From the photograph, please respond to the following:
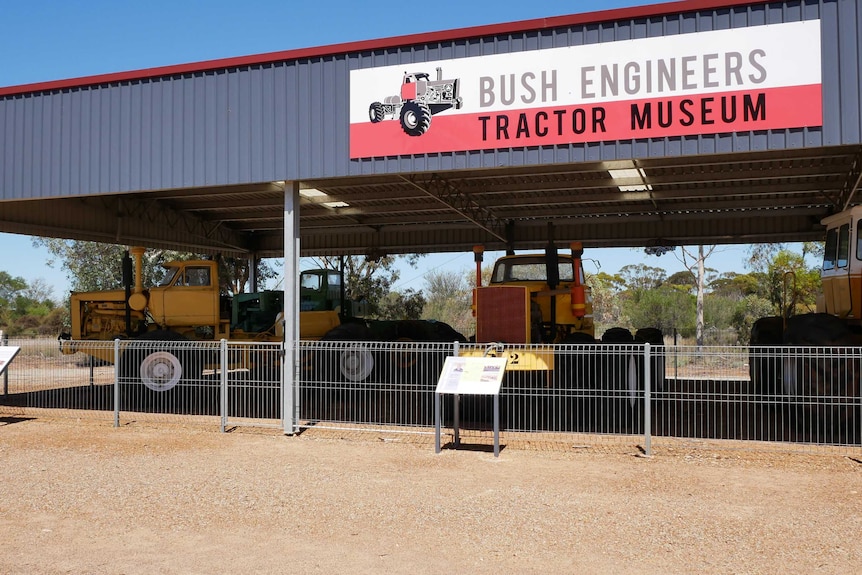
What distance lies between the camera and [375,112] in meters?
11.0

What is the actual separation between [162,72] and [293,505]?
7897 millimetres

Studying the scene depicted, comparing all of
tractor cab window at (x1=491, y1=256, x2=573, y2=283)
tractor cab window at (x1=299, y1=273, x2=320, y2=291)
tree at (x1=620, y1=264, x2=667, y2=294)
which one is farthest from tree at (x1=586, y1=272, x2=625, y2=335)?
tractor cab window at (x1=491, y1=256, x2=573, y2=283)

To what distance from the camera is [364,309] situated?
66.2ft

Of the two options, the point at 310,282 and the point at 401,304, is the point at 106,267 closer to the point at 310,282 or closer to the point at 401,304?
→ the point at 401,304

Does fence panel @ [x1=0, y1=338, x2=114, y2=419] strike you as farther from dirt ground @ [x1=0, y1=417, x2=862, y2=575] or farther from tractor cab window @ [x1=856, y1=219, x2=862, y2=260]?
tractor cab window @ [x1=856, y1=219, x2=862, y2=260]

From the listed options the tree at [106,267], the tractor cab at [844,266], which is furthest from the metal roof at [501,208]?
A: the tree at [106,267]

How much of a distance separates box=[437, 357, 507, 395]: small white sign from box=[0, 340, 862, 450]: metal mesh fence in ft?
1.43

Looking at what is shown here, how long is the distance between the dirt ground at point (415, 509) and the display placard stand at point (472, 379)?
548 millimetres

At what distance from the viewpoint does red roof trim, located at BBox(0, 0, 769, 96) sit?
9.61m

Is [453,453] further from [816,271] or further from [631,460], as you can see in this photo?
[816,271]

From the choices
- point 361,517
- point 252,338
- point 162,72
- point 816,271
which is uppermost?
point 162,72

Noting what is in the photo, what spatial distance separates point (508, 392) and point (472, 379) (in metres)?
1.56

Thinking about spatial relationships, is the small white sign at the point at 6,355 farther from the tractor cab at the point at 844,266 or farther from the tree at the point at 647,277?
the tree at the point at 647,277

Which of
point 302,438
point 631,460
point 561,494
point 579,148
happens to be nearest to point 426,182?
point 579,148
